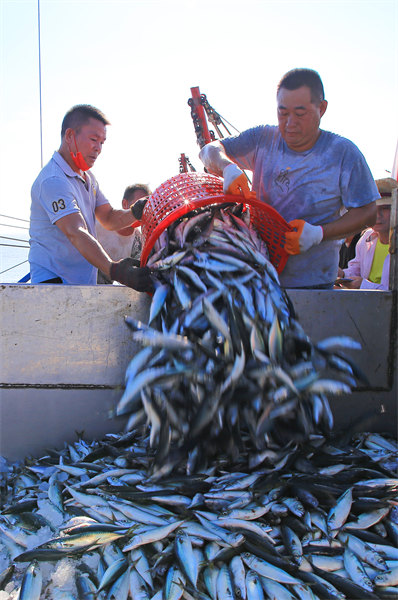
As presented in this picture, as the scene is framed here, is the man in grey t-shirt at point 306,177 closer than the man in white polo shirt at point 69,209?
Yes

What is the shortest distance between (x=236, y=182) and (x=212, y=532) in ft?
6.14

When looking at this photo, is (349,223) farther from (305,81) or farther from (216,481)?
(216,481)

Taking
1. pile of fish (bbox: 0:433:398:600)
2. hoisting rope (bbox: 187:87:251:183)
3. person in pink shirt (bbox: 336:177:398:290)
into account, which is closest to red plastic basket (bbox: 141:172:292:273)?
pile of fish (bbox: 0:433:398:600)

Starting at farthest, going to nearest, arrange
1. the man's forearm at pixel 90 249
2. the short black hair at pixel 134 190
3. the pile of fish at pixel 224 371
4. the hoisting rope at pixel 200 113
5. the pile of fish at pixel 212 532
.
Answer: the hoisting rope at pixel 200 113 → the short black hair at pixel 134 190 → the man's forearm at pixel 90 249 → the pile of fish at pixel 224 371 → the pile of fish at pixel 212 532

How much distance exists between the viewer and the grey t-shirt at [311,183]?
3.11 m

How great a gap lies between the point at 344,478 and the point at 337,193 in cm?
184

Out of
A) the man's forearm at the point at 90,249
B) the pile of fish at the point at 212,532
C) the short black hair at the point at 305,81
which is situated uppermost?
the short black hair at the point at 305,81

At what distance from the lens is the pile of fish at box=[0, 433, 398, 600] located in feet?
5.82

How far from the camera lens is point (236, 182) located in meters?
2.81

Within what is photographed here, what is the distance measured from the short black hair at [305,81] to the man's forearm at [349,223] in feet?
2.49

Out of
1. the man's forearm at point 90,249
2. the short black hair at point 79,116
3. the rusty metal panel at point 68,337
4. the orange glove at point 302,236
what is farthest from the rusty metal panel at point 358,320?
the short black hair at point 79,116

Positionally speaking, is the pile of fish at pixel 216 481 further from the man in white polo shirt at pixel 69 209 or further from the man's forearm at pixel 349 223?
the man in white polo shirt at pixel 69 209

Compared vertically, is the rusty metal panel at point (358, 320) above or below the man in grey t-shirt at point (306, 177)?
below

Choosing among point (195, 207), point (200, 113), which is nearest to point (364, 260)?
point (195, 207)
